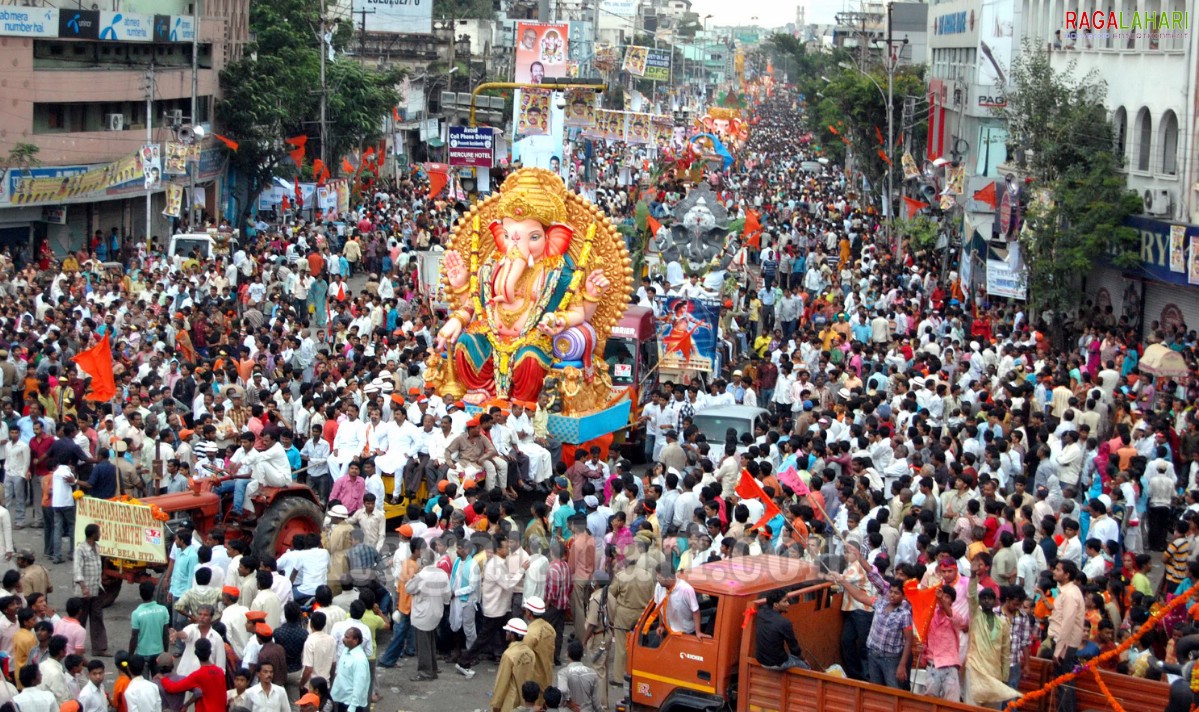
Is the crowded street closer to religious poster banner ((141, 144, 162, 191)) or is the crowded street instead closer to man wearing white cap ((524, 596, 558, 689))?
man wearing white cap ((524, 596, 558, 689))

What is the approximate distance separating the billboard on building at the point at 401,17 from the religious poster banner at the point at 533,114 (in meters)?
27.1

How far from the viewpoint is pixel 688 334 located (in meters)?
21.6

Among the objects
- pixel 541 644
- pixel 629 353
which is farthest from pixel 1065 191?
pixel 541 644

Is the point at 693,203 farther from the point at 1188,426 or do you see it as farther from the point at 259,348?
the point at 1188,426

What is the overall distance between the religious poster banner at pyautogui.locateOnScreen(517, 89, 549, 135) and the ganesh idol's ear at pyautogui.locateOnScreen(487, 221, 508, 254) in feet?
75.7

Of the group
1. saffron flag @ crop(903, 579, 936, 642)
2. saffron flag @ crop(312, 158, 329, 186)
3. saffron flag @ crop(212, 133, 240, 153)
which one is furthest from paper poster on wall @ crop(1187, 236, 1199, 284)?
saffron flag @ crop(312, 158, 329, 186)

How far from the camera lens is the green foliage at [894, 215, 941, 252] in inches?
1379

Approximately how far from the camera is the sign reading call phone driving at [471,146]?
127ft

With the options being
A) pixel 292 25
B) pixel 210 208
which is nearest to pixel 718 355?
pixel 210 208

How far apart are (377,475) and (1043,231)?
14885 mm

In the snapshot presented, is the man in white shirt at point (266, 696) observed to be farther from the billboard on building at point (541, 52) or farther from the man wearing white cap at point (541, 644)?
the billboard on building at point (541, 52)

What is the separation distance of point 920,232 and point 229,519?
76.0 ft

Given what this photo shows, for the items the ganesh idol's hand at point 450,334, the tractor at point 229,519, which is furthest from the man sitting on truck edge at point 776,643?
the ganesh idol's hand at point 450,334

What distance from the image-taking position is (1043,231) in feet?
89.0
